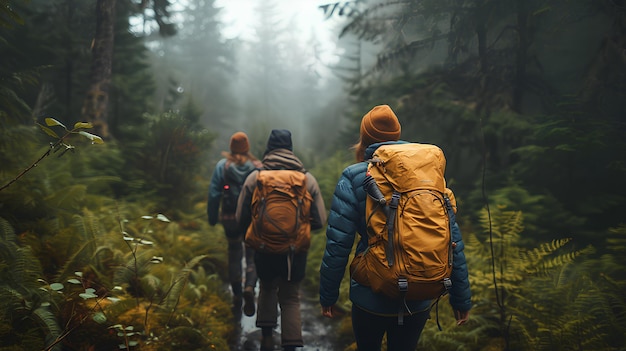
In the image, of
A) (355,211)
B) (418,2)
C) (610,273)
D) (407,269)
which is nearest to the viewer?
(407,269)

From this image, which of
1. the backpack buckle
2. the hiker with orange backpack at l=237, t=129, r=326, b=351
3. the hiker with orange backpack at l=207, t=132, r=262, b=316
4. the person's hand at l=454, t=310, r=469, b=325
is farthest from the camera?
the hiker with orange backpack at l=207, t=132, r=262, b=316

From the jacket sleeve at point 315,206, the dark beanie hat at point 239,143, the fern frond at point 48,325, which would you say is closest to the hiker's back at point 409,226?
the jacket sleeve at point 315,206

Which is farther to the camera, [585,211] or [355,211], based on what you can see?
[585,211]

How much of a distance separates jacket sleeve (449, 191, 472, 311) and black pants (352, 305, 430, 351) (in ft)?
0.85

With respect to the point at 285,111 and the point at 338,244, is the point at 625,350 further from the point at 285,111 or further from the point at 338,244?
the point at 285,111

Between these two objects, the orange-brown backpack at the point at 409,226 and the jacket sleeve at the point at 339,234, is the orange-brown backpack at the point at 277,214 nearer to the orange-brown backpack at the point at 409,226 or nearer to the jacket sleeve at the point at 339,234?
the jacket sleeve at the point at 339,234

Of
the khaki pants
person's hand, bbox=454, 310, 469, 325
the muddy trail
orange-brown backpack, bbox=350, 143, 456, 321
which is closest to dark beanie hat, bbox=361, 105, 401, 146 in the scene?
orange-brown backpack, bbox=350, 143, 456, 321

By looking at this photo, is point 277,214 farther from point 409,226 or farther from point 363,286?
point 409,226

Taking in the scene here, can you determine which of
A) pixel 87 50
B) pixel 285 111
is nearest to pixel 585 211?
pixel 87 50

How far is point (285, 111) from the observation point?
43.4m

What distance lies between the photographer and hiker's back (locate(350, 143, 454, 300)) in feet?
6.78

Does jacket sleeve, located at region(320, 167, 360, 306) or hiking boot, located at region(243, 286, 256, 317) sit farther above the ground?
jacket sleeve, located at region(320, 167, 360, 306)

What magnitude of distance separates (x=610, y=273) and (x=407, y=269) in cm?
336

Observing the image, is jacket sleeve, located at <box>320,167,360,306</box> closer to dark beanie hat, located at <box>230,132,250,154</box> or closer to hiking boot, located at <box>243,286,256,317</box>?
hiking boot, located at <box>243,286,256,317</box>
